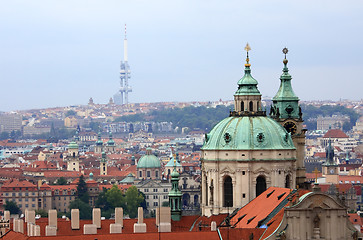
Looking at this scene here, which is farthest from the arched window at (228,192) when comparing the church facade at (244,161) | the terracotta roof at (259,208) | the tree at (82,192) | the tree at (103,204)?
the tree at (82,192)

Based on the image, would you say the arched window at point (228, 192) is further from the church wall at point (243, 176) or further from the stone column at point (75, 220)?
the stone column at point (75, 220)

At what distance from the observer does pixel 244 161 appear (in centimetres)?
6806

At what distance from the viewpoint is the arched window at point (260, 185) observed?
6806cm

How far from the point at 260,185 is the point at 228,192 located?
1.68 meters

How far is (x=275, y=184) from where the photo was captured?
67875mm

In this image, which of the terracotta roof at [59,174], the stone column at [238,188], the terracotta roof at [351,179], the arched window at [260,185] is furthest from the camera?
the terracotta roof at [59,174]

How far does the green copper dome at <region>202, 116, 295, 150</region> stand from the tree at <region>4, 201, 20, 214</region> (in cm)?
5767

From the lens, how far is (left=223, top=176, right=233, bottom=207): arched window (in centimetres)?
6838

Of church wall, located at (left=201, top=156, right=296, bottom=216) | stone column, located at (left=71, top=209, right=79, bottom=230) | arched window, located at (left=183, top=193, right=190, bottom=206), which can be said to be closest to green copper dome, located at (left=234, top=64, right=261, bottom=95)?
church wall, located at (left=201, top=156, right=296, bottom=216)

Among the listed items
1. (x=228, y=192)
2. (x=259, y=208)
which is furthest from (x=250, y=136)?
(x=259, y=208)

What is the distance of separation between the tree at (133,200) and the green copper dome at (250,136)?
52.9m

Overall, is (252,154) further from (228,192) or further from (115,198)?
(115,198)

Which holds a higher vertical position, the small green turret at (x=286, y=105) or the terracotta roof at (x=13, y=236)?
the small green turret at (x=286, y=105)

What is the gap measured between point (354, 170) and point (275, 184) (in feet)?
336
